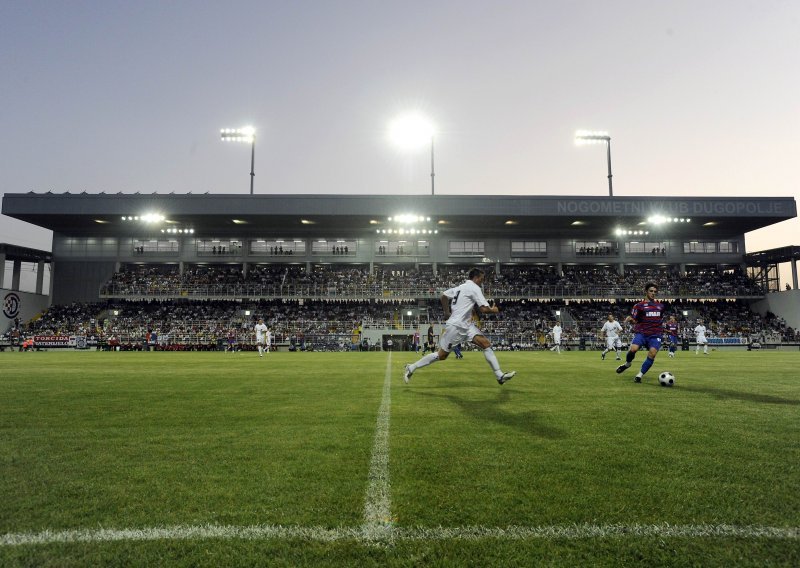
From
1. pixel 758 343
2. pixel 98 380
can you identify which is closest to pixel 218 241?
pixel 98 380

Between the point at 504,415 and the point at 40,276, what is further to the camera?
the point at 40,276

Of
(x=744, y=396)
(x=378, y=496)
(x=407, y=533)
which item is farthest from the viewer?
(x=744, y=396)

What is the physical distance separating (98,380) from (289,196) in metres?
38.1

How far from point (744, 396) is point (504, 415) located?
517 cm

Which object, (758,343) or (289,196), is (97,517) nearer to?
(289,196)

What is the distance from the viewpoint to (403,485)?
3424mm

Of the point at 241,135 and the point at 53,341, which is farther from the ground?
the point at 241,135

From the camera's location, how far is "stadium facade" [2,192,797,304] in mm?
48406

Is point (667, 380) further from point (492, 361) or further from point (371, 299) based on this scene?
point (371, 299)

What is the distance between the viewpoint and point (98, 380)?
38.3 ft

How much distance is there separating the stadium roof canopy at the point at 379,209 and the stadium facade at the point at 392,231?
4.2 inches

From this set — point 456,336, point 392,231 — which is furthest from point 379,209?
point 456,336

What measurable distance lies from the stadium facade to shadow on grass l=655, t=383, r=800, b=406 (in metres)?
40.6

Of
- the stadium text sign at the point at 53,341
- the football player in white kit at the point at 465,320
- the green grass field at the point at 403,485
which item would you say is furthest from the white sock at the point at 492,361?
the stadium text sign at the point at 53,341
